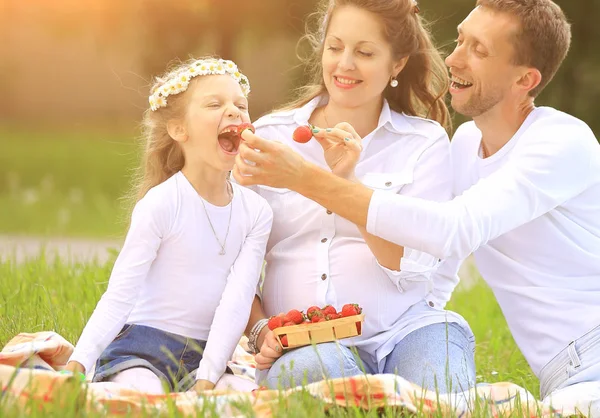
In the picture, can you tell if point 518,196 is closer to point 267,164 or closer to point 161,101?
point 267,164

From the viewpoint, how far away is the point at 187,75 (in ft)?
12.6

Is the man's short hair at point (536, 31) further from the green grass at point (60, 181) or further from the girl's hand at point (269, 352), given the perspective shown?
the green grass at point (60, 181)

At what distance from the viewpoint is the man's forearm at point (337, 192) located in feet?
11.1

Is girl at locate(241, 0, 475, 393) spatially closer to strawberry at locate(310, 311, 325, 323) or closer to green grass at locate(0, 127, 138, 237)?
strawberry at locate(310, 311, 325, 323)

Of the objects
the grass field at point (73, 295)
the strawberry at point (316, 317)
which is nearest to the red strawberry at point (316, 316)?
the strawberry at point (316, 317)

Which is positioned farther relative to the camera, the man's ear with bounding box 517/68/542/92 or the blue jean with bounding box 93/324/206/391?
the man's ear with bounding box 517/68/542/92

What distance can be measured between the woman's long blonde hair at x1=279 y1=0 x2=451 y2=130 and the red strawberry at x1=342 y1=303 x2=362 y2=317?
3.55 feet

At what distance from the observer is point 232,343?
3.60 metres

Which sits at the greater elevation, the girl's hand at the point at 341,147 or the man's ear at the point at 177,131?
the man's ear at the point at 177,131

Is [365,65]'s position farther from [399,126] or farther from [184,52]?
[184,52]

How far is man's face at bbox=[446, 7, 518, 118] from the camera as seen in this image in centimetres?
383

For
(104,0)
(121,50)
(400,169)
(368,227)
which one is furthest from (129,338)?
(121,50)

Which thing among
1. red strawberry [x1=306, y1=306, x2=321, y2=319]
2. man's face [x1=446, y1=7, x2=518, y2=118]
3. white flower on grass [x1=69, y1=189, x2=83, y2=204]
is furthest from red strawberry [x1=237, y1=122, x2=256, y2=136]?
white flower on grass [x1=69, y1=189, x2=83, y2=204]

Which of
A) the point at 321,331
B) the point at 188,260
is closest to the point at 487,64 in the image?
the point at 321,331
